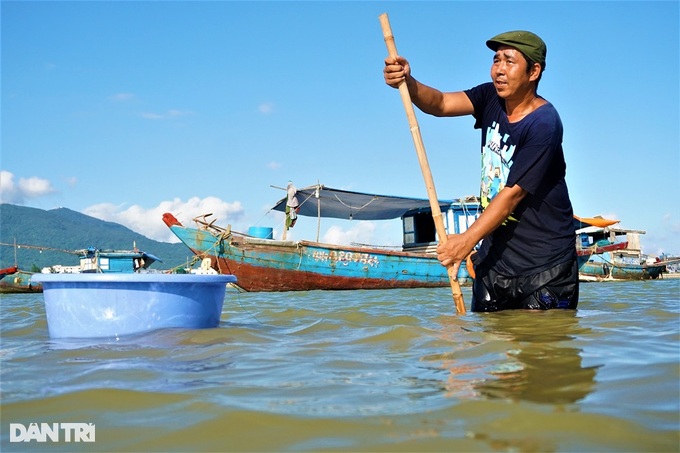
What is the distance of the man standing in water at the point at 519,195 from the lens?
3.16m

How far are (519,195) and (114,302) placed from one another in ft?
7.44

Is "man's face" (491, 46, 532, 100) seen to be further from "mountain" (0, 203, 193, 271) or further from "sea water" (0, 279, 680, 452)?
"mountain" (0, 203, 193, 271)

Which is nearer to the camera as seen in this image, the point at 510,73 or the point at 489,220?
the point at 489,220

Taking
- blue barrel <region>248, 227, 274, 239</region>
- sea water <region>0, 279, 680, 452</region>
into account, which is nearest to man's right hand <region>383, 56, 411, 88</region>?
sea water <region>0, 279, 680, 452</region>

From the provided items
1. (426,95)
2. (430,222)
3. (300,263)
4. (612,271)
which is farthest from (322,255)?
(612,271)

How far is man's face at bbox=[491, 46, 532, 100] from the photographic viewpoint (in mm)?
3314

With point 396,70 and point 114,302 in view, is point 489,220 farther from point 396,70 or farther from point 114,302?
point 114,302

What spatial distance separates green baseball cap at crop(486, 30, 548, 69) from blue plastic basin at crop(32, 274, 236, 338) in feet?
7.02

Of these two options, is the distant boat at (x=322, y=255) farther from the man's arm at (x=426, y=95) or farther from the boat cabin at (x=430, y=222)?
the man's arm at (x=426, y=95)

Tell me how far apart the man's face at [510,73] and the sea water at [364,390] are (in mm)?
1273

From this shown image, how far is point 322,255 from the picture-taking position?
14516mm

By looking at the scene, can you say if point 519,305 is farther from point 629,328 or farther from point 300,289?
point 300,289

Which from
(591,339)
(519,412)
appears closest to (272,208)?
(591,339)

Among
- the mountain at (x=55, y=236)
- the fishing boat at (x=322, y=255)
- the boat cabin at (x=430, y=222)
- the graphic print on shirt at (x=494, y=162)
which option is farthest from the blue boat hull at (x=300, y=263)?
the mountain at (x=55, y=236)
